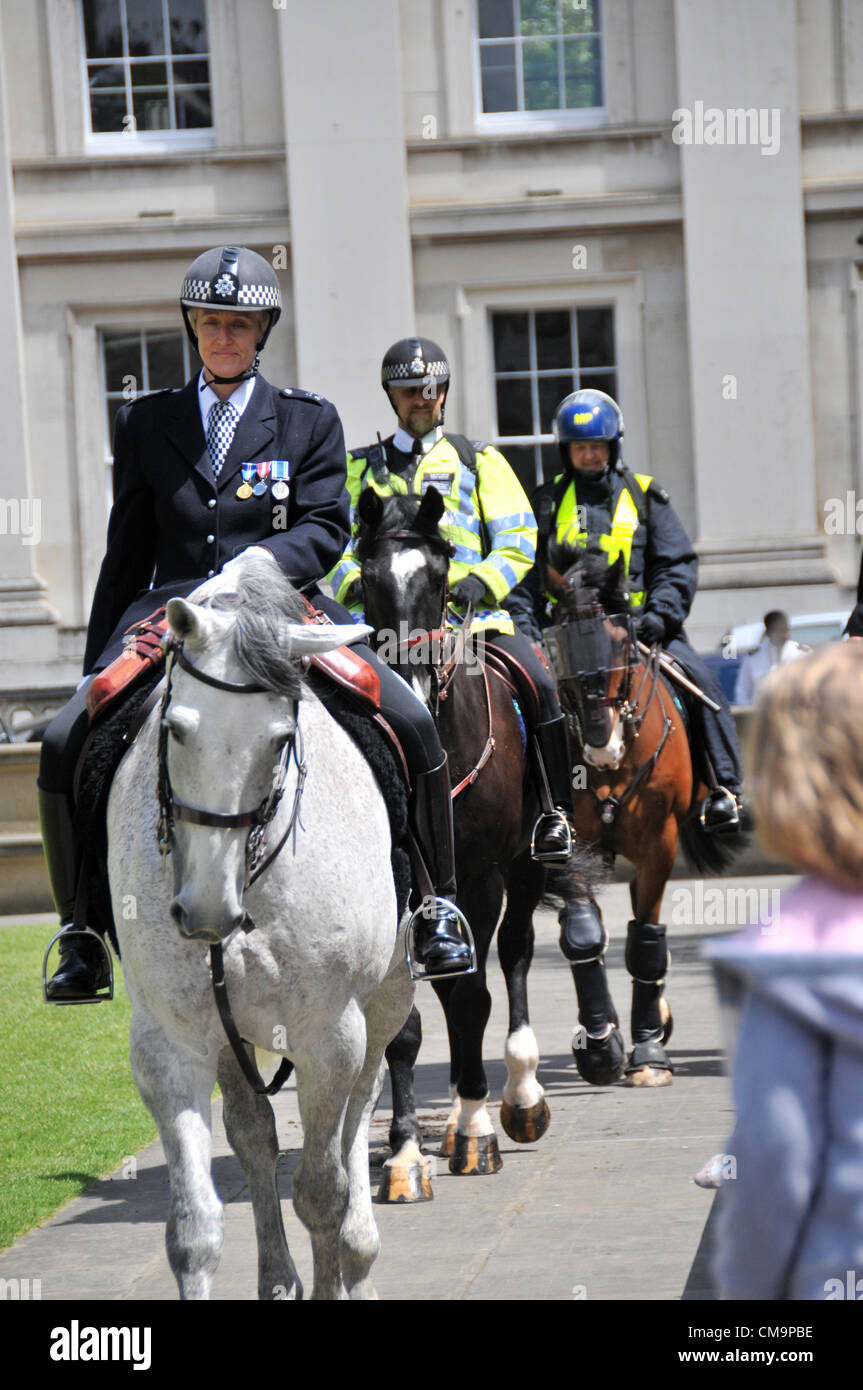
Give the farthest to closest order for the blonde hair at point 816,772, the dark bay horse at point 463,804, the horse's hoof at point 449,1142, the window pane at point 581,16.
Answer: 1. the window pane at point 581,16
2. the horse's hoof at point 449,1142
3. the dark bay horse at point 463,804
4. the blonde hair at point 816,772

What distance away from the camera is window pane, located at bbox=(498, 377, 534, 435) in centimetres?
2241

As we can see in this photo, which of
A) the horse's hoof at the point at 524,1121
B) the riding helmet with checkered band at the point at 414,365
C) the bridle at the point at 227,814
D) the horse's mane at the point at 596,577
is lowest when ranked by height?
the horse's hoof at the point at 524,1121

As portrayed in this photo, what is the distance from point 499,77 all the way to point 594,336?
3.35 metres

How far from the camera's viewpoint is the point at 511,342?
73.9ft

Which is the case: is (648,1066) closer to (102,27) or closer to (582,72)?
(582,72)

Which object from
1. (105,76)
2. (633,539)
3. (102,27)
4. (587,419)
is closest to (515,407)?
(105,76)

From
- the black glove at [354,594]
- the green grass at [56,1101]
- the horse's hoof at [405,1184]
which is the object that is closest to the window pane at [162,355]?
the green grass at [56,1101]

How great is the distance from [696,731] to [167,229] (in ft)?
48.4

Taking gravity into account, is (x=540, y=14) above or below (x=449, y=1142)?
A: above

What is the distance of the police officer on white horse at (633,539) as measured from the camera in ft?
29.5

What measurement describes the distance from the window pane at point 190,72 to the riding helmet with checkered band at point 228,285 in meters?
18.2

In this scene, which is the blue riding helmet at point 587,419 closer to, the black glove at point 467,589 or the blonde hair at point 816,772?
the black glove at point 467,589

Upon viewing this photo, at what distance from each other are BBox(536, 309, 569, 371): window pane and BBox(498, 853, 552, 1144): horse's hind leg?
15094 mm

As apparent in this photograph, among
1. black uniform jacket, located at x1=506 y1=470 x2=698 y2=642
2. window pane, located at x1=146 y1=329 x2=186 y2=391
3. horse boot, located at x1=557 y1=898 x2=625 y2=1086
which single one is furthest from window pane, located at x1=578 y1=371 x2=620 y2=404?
horse boot, located at x1=557 y1=898 x2=625 y2=1086
